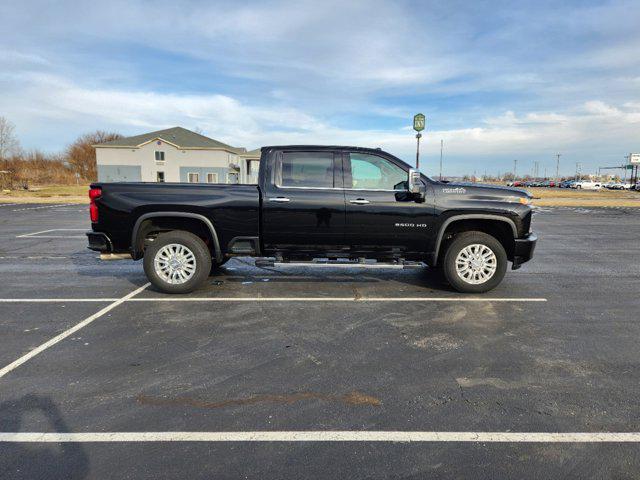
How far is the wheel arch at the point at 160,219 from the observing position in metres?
5.98

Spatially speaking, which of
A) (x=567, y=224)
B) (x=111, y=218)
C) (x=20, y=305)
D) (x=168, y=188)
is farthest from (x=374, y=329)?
(x=567, y=224)

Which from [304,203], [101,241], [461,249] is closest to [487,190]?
[461,249]

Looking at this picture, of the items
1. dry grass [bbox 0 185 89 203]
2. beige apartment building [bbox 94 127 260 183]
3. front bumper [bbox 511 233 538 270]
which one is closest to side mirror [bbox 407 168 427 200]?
front bumper [bbox 511 233 538 270]

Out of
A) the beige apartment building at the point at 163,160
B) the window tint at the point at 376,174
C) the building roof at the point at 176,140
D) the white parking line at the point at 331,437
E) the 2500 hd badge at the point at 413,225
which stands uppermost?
the building roof at the point at 176,140

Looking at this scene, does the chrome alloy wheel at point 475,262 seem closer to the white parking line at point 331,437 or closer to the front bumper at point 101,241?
the white parking line at point 331,437

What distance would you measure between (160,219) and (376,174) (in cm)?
322

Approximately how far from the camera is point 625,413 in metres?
3.11

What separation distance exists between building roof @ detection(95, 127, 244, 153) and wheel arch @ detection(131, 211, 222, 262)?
43.5 meters

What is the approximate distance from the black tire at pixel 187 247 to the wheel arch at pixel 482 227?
3.38 m

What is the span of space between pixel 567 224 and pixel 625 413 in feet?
50.7

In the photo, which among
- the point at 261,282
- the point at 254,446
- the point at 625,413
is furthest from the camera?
the point at 261,282

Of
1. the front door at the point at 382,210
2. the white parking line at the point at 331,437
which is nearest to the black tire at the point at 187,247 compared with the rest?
the front door at the point at 382,210

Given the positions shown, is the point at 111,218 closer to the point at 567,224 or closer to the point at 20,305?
the point at 20,305

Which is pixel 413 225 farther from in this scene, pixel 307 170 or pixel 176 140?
pixel 176 140
